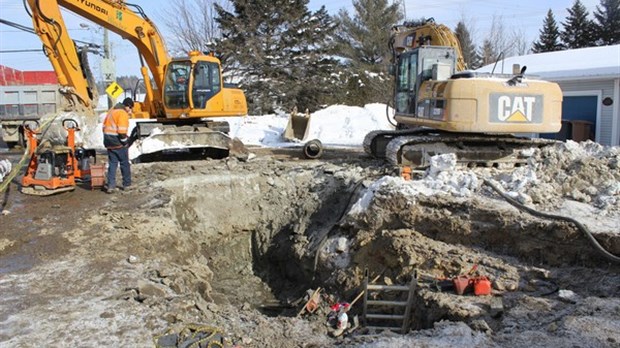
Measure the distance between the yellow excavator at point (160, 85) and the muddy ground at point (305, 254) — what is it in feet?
4.97

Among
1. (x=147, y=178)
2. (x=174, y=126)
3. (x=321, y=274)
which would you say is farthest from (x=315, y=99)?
(x=321, y=274)

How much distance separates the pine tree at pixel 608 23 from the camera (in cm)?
3794

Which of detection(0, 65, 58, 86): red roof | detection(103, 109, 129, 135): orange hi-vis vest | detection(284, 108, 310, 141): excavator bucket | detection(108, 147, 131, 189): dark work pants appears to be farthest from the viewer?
detection(0, 65, 58, 86): red roof

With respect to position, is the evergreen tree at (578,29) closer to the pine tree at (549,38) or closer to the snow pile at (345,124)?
the pine tree at (549,38)

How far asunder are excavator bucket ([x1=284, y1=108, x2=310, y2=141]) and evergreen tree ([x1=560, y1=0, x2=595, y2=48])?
29.7 meters

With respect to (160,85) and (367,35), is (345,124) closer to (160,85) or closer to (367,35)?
(160,85)

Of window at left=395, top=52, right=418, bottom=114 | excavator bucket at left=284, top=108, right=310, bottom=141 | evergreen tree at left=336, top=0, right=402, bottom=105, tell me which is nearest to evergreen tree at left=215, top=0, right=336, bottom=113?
evergreen tree at left=336, top=0, right=402, bottom=105

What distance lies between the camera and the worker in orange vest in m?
9.24

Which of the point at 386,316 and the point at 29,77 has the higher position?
the point at 29,77

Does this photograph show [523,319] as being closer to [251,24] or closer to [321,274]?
[321,274]

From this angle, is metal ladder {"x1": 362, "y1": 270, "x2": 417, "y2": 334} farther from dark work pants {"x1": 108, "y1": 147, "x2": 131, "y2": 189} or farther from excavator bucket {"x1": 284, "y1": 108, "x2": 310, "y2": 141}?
excavator bucket {"x1": 284, "y1": 108, "x2": 310, "y2": 141}

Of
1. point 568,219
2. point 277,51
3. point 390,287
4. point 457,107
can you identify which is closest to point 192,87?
point 457,107

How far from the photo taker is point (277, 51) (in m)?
28.5

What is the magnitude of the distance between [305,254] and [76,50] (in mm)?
6881
